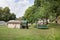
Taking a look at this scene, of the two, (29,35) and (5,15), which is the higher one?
(5,15)

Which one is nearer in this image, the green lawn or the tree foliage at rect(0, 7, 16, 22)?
the green lawn

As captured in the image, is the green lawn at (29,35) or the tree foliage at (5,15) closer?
the green lawn at (29,35)

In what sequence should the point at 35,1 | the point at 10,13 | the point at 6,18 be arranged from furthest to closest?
1. the point at 10,13
2. the point at 6,18
3. the point at 35,1

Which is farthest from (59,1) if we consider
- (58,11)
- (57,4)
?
(58,11)

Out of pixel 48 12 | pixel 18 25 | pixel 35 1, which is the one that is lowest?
pixel 18 25

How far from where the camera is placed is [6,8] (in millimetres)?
75312

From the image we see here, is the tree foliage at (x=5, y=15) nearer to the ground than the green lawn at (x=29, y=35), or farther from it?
farther from it

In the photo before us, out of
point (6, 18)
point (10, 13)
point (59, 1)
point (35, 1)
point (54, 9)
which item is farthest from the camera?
point (10, 13)

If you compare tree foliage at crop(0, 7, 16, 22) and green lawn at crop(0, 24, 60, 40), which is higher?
tree foliage at crop(0, 7, 16, 22)

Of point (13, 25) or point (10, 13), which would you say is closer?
point (13, 25)

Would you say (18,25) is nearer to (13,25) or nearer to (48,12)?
(13,25)

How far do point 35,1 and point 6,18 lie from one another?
23.4 meters

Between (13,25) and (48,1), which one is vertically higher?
(48,1)

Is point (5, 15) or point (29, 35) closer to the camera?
point (29, 35)
